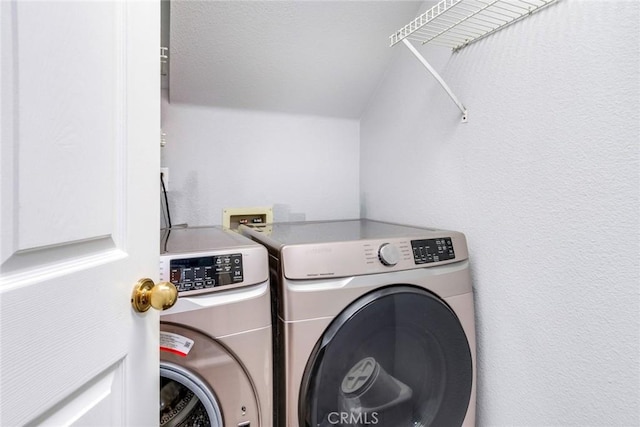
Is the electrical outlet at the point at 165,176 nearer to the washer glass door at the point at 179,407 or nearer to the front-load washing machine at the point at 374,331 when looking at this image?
the front-load washing machine at the point at 374,331

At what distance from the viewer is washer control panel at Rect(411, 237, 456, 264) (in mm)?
1026

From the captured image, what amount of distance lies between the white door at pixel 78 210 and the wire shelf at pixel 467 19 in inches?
30.2

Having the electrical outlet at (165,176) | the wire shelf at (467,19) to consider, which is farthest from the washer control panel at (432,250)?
the electrical outlet at (165,176)

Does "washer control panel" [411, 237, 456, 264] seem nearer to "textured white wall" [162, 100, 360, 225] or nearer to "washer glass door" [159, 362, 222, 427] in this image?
"washer glass door" [159, 362, 222, 427]

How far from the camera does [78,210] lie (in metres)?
0.46

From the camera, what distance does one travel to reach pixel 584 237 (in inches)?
32.5

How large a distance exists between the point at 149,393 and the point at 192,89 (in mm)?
1356

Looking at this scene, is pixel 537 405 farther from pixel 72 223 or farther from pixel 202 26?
pixel 202 26

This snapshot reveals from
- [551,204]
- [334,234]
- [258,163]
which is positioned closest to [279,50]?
[258,163]

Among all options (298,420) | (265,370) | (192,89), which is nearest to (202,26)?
(192,89)

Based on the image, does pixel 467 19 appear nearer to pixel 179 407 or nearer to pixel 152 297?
pixel 152 297

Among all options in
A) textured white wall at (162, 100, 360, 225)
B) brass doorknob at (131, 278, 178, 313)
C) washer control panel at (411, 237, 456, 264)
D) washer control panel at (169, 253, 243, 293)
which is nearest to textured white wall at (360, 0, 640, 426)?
washer control panel at (411, 237, 456, 264)

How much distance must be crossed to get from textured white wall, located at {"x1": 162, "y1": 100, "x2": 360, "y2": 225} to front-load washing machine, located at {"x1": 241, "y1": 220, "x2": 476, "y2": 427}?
2.34ft

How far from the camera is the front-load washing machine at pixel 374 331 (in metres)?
0.86
